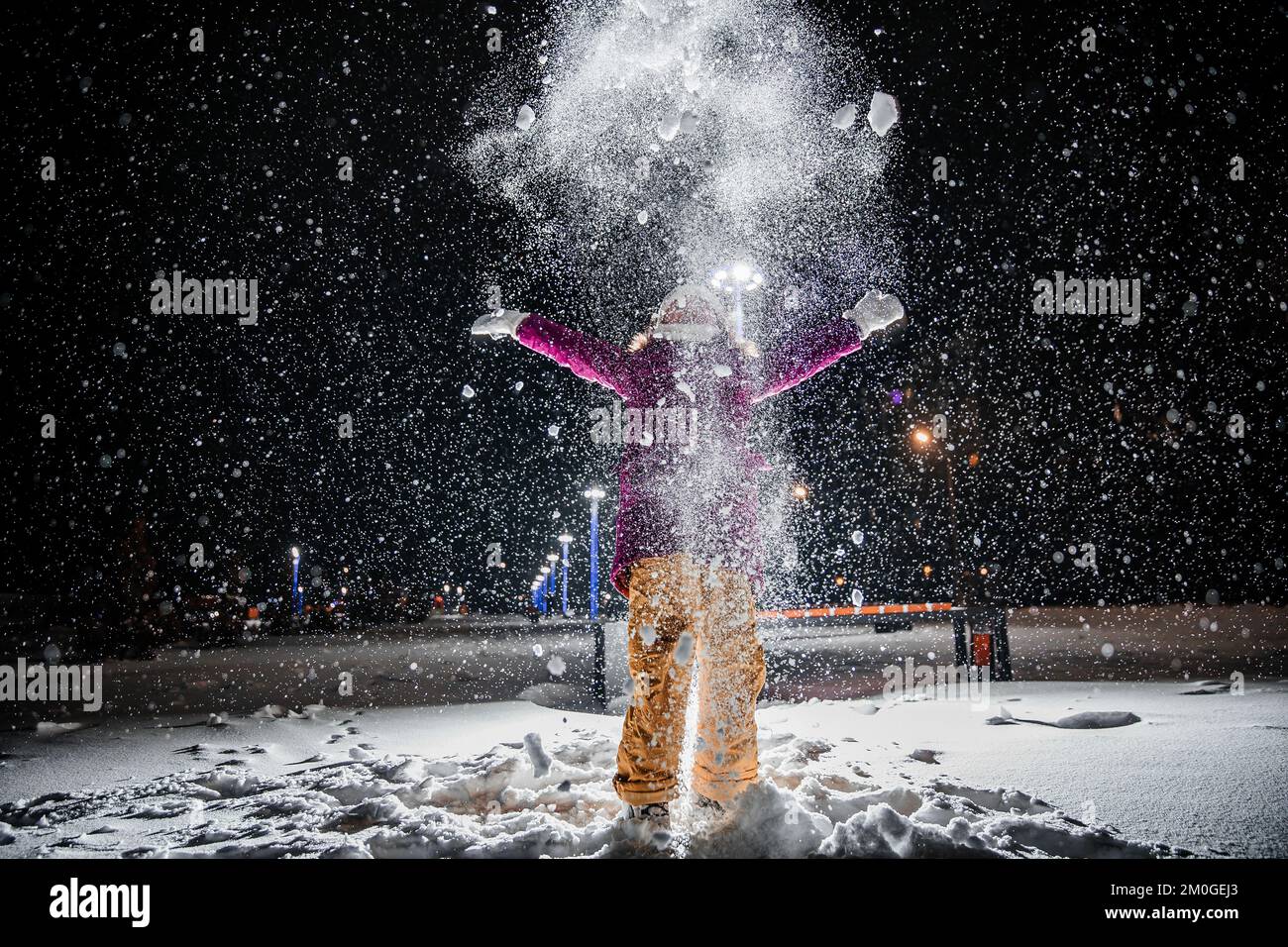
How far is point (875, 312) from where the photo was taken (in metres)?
2.85

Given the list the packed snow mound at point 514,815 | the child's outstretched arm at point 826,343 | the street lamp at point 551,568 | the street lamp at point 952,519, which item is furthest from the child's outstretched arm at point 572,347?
the street lamp at point 551,568

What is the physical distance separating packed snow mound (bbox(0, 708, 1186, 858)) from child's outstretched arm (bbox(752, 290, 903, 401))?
68.5 inches

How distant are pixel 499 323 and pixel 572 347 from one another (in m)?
0.40

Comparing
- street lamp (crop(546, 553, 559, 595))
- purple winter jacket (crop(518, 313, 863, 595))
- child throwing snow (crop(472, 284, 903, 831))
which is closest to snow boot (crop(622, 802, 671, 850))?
child throwing snow (crop(472, 284, 903, 831))

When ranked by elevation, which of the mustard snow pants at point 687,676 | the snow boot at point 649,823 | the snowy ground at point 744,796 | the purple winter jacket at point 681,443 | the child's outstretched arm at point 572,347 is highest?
the child's outstretched arm at point 572,347

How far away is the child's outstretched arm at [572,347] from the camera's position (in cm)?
274

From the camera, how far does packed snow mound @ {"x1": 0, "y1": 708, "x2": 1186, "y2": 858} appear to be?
1988 mm

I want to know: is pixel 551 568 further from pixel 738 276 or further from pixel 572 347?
pixel 572 347

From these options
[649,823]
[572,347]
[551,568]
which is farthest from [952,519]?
[551,568]

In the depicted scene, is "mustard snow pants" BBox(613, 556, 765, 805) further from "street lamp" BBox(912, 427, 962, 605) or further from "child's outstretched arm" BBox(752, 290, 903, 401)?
"street lamp" BBox(912, 427, 962, 605)

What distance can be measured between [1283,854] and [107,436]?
2678cm

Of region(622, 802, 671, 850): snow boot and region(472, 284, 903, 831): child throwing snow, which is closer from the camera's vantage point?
region(622, 802, 671, 850): snow boot

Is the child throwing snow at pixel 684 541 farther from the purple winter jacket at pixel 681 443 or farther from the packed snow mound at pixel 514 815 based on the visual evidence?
the packed snow mound at pixel 514 815
